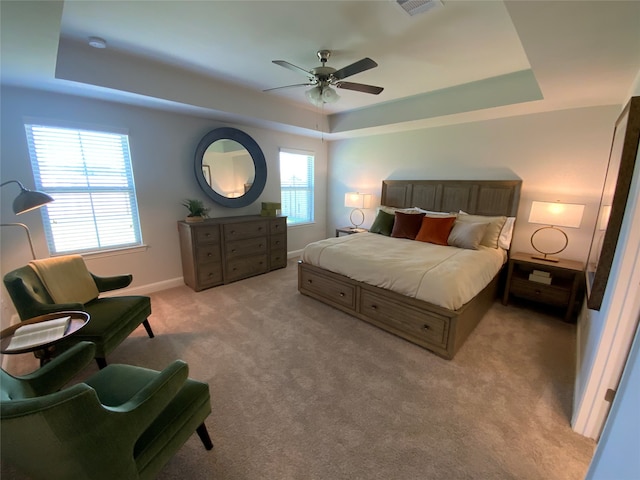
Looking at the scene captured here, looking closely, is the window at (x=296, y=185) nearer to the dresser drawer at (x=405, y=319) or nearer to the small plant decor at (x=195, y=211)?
the small plant decor at (x=195, y=211)

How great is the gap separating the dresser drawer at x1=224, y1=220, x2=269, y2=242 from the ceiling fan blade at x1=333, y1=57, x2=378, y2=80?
2.37 meters

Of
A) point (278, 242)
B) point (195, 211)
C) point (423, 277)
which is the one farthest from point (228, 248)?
point (423, 277)

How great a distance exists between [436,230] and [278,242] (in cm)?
244

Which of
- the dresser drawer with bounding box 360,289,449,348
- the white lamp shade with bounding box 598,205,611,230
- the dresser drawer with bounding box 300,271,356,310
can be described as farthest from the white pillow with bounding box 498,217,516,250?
the dresser drawer with bounding box 300,271,356,310

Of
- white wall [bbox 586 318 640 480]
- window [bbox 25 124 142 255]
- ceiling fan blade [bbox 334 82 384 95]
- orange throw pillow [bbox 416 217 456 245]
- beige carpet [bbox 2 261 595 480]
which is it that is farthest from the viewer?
orange throw pillow [bbox 416 217 456 245]

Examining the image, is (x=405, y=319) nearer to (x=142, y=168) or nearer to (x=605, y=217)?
(x=605, y=217)

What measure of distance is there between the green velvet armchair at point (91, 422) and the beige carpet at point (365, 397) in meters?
0.41

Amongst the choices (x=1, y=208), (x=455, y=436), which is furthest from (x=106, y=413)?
(x=1, y=208)

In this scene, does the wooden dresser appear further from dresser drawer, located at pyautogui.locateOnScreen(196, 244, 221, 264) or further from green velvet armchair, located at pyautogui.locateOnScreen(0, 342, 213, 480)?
green velvet armchair, located at pyautogui.locateOnScreen(0, 342, 213, 480)

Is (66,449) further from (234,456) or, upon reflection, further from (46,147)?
(46,147)

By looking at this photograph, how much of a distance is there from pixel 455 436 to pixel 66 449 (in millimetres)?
1885

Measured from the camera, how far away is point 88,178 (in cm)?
297

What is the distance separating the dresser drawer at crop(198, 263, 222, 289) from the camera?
3.60m

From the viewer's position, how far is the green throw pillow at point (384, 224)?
404cm
